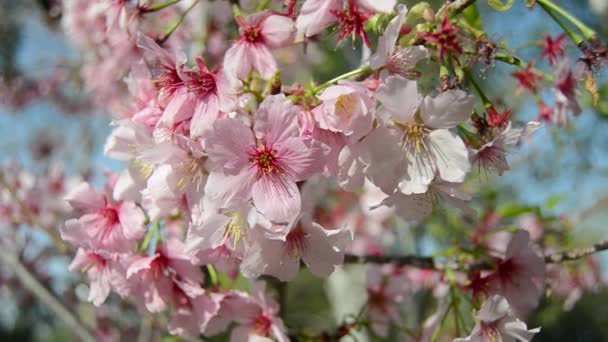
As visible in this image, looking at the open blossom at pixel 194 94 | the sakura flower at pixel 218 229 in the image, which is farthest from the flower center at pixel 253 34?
the sakura flower at pixel 218 229

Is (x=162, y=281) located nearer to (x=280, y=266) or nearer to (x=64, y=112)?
(x=280, y=266)

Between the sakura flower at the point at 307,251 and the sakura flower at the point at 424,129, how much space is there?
18 centimetres

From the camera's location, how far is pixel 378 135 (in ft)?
2.62

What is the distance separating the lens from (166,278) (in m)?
1.08

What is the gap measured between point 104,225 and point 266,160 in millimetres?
423

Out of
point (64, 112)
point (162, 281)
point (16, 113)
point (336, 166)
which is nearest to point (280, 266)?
point (336, 166)

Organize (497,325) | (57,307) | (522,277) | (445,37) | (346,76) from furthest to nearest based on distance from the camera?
(57,307) → (522,277) → (497,325) → (346,76) → (445,37)

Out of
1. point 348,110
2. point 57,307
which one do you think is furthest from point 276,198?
point 57,307

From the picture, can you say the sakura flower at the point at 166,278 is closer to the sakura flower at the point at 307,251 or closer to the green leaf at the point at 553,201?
the sakura flower at the point at 307,251

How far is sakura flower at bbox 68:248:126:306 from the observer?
1049 millimetres

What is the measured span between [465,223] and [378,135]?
173 cm

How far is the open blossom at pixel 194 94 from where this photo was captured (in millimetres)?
822

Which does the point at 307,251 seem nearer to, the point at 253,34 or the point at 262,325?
the point at 262,325

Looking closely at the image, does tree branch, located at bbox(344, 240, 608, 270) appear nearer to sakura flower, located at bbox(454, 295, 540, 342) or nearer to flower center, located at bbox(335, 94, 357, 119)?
sakura flower, located at bbox(454, 295, 540, 342)
